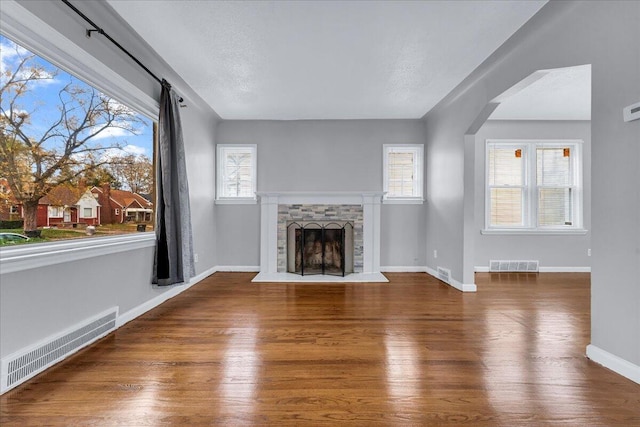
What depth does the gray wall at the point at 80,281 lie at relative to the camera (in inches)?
72.6

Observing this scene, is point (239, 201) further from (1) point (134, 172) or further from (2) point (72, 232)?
(2) point (72, 232)

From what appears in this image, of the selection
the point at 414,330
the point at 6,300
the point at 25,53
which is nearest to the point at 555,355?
the point at 414,330

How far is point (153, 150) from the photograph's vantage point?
11.0ft

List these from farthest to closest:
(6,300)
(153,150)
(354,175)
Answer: (354,175)
(153,150)
(6,300)

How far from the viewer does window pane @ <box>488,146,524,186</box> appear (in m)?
5.50

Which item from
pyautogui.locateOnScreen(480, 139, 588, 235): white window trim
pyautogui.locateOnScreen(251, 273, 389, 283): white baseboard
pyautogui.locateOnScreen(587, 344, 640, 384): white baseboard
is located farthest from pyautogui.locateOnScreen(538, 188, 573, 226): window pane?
pyautogui.locateOnScreen(587, 344, 640, 384): white baseboard

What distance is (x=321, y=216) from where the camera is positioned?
5191 mm

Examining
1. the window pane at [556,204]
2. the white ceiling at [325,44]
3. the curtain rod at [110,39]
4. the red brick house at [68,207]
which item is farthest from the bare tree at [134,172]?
the window pane at [556,204]

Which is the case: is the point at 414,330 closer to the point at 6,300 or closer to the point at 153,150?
the point at 6,300

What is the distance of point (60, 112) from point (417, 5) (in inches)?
109

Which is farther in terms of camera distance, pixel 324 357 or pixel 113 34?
pixel 113 34

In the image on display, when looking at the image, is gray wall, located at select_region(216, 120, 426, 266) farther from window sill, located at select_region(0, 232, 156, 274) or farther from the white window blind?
window sill, located at select_region(0, 232, 156, 274)

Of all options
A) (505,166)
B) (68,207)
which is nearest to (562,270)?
(505,166)

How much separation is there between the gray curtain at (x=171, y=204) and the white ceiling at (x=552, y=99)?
147 inches
